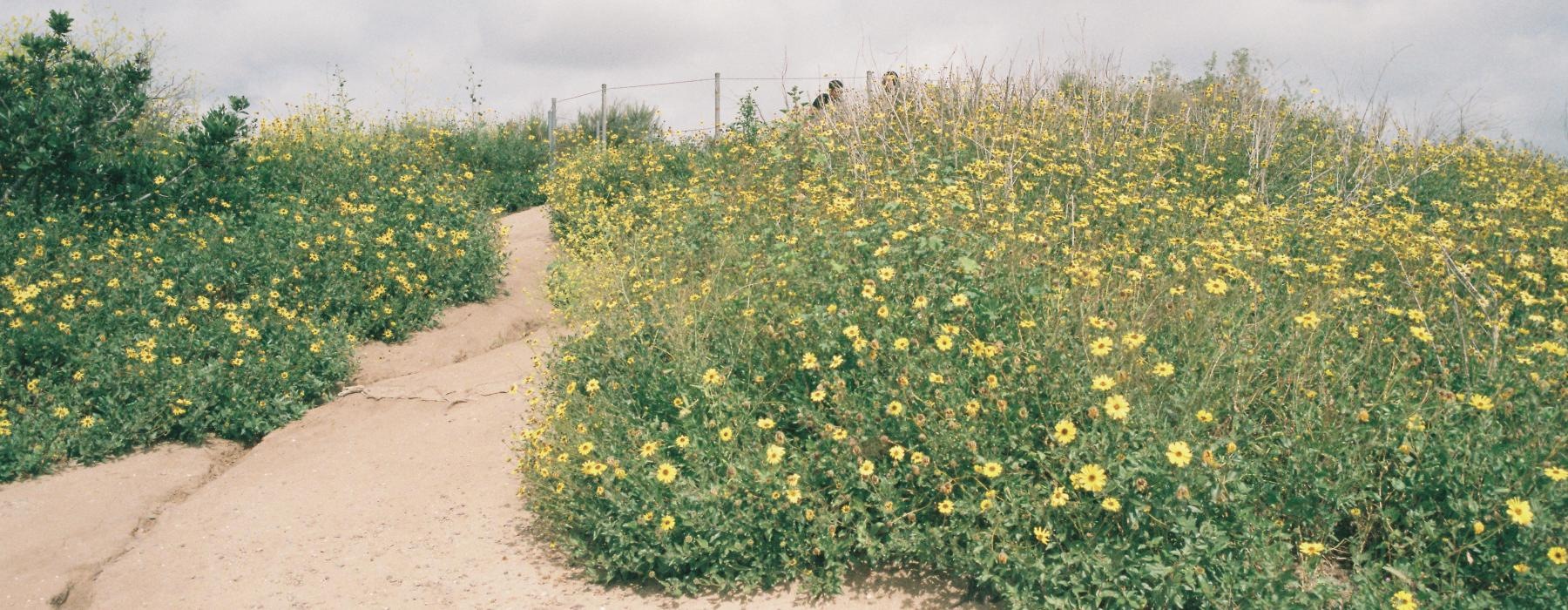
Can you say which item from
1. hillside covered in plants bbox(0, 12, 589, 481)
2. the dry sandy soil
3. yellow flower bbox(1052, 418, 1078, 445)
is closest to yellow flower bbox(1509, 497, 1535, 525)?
yellow flower bbox(1052, 418, 1078, 445)

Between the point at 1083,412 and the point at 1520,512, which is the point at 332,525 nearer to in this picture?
the point at 1083,412

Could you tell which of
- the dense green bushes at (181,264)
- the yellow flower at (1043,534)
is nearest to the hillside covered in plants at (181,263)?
the dense green bushes at (181,264)

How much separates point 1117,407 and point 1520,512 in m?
1.05

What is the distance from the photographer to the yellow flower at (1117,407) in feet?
9.63

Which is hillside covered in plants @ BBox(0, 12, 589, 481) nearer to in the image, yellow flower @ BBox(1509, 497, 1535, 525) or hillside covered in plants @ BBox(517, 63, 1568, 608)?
hillside covered in plants @ BBox(517, 63, 1568, 608)

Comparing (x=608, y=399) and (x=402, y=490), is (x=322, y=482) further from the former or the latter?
(x=608, y=399)

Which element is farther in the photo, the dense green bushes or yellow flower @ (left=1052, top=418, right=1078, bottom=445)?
the dense green bushes

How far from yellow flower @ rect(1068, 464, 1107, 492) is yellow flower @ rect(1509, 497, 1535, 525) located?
1039 mm

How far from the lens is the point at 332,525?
15.0ft

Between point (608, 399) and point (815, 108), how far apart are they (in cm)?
653

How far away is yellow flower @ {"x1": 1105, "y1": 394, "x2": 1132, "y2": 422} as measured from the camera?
294 cm

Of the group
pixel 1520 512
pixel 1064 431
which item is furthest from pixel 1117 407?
pixel 1520 512

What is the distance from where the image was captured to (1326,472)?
3.14 metres

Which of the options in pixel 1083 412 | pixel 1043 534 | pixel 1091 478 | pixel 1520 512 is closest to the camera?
pixel 1520 512
